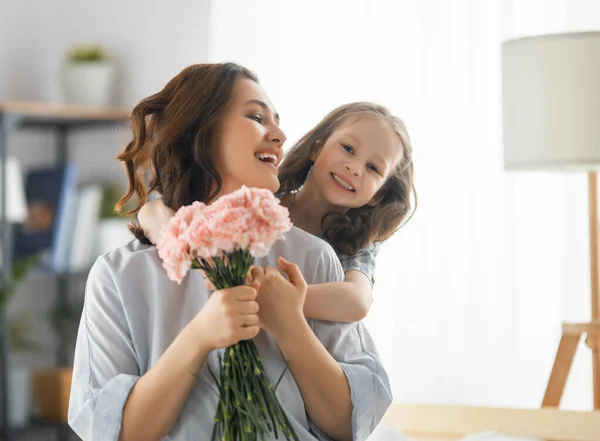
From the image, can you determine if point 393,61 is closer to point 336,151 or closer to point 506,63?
point 506,63

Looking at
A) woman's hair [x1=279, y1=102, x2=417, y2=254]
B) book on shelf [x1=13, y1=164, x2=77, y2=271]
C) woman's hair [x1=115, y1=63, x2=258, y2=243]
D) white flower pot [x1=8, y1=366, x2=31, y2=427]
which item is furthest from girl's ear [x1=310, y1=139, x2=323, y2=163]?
white flower pot [x1=8, y1=366, x2=31, y2=427]

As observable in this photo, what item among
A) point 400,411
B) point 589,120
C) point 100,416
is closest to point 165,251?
point 100,416

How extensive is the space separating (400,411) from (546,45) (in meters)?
1.20

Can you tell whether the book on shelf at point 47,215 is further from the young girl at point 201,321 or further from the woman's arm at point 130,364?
the woman's arm at point 130,364

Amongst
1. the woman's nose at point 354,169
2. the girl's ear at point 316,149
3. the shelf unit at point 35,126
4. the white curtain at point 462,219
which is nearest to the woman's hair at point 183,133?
the woman's nose at point 354,169

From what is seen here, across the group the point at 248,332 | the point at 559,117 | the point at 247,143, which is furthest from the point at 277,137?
the point at 559,117

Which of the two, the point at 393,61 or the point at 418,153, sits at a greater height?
the point at 393,61

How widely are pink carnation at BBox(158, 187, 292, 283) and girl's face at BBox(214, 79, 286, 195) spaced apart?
202 millimetres

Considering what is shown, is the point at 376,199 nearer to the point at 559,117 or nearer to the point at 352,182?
the point at 352,182

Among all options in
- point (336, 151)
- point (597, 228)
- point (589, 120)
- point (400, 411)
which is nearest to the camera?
point (336, 151)

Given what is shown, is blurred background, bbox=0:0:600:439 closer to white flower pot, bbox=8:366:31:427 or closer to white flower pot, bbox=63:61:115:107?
white flower pot, bbox=63:61:115:107

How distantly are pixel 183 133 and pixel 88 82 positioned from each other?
2.65m

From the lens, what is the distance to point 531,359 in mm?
2965

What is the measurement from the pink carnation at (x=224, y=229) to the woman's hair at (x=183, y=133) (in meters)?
0.24
